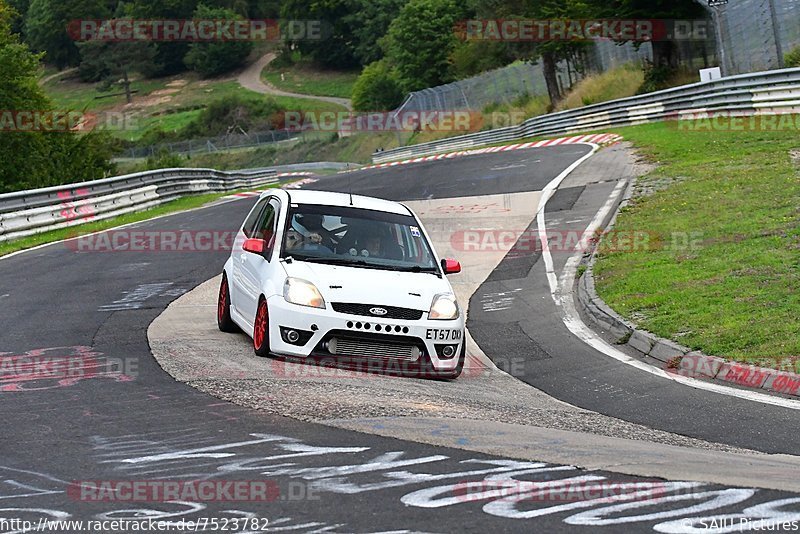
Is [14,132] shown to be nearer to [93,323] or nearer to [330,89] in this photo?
[93,323]

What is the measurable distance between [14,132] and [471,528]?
4105 centimetres

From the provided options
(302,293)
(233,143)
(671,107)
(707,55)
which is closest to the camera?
(302,293)

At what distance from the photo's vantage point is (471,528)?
563 cm

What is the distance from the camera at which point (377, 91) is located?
104500mm

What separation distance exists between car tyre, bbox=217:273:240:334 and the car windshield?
1305mm

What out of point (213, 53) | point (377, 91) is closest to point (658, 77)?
point (377, 91)

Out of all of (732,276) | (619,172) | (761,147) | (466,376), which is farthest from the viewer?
(619,172)

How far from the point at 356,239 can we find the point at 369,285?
105 cm

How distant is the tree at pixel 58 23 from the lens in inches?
5566

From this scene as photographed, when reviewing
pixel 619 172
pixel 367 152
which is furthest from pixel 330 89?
pixel 619 172

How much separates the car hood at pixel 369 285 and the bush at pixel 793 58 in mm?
27571

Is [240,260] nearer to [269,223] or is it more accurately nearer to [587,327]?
[269,223]

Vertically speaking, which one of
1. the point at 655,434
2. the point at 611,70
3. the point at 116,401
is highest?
the point at 611,70

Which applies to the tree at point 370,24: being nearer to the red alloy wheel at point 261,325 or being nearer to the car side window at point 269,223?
the car side window at point 269,223
